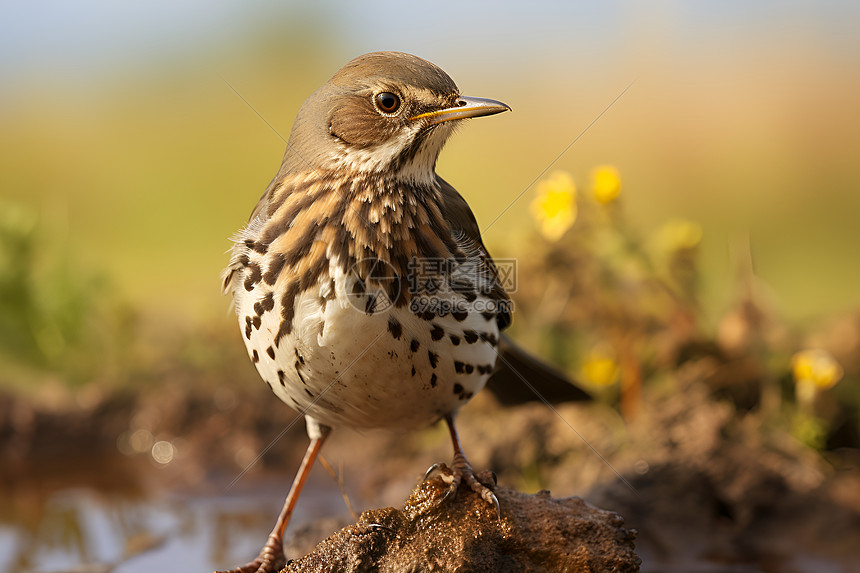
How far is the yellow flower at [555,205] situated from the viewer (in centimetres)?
555

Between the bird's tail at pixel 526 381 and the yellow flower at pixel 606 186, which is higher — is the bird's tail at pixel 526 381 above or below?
below

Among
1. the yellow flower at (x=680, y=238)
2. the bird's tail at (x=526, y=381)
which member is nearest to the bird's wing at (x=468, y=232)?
the bird's tail at (x=526, y=381)

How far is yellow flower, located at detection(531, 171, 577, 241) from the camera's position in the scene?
5555 mm

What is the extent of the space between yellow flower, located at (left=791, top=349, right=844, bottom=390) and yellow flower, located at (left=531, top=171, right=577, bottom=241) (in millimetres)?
1641

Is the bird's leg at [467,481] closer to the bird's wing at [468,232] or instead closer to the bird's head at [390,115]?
the bird's wing at [468,232]

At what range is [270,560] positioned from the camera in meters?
3.89

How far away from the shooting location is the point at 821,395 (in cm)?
516

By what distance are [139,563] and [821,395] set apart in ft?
13.2

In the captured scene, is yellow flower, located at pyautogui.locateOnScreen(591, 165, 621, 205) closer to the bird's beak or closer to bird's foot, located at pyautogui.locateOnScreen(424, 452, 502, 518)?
the bird's beak

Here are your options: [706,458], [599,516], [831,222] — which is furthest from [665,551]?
[831,222]

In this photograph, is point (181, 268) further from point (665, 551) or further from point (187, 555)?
point (665, 551)

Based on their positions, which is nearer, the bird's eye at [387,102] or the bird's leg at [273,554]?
the bird's eye at [387,102]

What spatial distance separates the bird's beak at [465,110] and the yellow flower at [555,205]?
7.02 ft

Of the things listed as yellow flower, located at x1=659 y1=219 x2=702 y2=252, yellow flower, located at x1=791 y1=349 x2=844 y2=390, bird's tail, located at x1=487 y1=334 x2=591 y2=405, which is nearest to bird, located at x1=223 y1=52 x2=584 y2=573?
bird's tail, located at x1=487 y1=334 x2=591 y2=405
